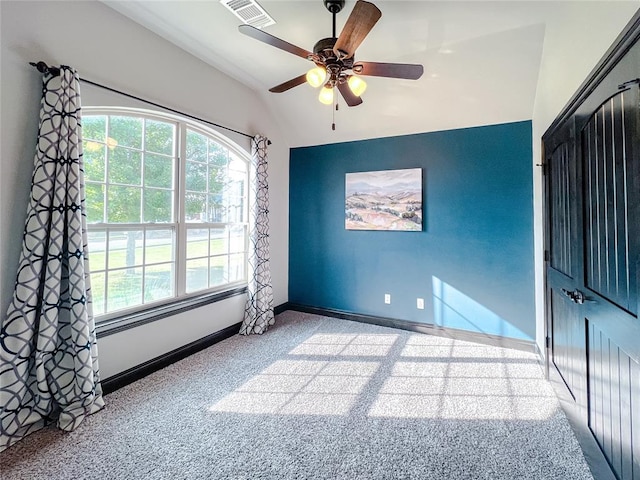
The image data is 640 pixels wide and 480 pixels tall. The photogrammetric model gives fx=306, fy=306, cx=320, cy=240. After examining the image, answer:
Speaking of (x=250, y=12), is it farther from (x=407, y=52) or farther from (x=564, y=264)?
(x=564, y=264)

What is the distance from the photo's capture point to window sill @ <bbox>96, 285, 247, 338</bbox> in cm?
234

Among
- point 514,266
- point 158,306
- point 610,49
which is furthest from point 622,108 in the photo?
point 158,306

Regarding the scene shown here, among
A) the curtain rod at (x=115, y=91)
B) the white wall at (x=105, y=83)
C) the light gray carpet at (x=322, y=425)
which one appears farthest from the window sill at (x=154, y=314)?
the curtain rod at (x=115, y=91)

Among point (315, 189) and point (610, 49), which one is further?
point (315, 189)

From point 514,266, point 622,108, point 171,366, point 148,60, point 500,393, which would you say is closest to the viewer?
point 622,108

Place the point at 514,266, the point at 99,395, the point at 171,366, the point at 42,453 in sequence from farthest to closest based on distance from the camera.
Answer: the point at 514,266, the point at 171,366, the point at 99,395, the point at 42,453

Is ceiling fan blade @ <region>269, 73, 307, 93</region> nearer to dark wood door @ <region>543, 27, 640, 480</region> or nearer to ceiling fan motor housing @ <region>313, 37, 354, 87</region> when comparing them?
ceiling fan motor housing @ <region>313, 37, 354, 87</region>

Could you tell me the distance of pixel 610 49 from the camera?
51.8 inches

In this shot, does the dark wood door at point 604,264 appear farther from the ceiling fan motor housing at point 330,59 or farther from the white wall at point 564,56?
the ceiling fan motor housing at point 330,59

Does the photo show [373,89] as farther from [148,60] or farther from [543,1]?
[148,60]

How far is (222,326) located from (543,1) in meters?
3.96

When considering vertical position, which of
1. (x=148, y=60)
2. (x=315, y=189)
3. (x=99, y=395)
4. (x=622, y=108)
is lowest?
(x=99, y=395)

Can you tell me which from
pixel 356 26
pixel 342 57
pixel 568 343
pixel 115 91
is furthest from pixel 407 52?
pixel 568 343

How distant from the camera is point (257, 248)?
3.66 metres
